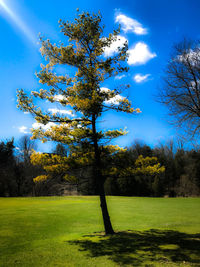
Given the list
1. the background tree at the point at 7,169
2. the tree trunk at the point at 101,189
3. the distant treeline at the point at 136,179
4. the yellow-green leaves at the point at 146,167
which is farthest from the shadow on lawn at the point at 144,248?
the background tree at the point at 7,169

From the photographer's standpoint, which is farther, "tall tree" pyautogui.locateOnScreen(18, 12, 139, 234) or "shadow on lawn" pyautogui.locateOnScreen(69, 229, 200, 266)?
"tall tree" pyautogui.locateOnScreen(18, 12, 139, 234)

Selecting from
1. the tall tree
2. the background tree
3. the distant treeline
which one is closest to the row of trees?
the tall tree

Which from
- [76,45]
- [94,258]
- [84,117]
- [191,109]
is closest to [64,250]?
[94,258]

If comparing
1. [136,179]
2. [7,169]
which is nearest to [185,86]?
[136,179]

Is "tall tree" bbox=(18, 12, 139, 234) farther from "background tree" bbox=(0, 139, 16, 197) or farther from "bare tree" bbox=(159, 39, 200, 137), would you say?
"background tree" bbox=(0, 139, 16, 197)

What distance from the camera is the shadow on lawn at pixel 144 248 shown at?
577cm

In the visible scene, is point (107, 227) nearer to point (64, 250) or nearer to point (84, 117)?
point (64, 250)

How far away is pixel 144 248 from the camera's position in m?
6.85

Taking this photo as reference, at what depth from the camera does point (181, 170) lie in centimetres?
3991

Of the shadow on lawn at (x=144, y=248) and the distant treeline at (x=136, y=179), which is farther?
the distant treeline at (x=136, y=179)

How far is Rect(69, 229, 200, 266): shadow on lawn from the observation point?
18.9 ft

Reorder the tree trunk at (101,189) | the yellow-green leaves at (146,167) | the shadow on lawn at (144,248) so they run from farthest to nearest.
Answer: the tree trunk at (101,189), the yellow-green leaves at (146,167), the shadow on lawn at (144,248)

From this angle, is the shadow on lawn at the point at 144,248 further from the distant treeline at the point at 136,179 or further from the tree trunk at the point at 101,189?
the distant treeline at the point at 136,179

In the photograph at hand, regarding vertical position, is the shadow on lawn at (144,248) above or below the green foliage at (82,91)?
below
